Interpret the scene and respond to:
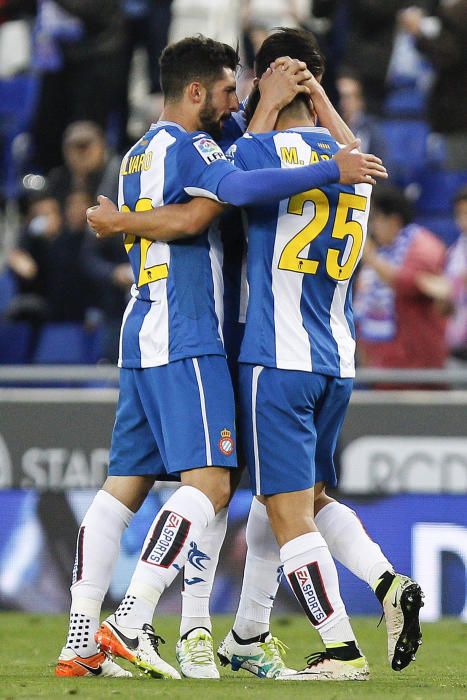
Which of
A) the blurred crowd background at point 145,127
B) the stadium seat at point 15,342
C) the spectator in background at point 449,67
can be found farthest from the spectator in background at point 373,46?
the stadium seat at point 15,342

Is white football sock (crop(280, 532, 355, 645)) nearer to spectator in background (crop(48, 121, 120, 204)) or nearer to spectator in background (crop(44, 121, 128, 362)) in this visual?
spectator in background (crop(44, 121, 128, 362))

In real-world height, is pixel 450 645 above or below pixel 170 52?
below

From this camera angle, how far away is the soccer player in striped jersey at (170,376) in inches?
203

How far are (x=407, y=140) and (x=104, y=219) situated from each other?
298 inches

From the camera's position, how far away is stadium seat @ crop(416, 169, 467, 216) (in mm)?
12038

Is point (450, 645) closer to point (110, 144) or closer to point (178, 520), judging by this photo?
point (178, 520)

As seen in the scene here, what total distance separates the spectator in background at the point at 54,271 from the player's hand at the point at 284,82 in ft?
18.4

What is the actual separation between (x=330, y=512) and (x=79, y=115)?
7996mm

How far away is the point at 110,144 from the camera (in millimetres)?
13273

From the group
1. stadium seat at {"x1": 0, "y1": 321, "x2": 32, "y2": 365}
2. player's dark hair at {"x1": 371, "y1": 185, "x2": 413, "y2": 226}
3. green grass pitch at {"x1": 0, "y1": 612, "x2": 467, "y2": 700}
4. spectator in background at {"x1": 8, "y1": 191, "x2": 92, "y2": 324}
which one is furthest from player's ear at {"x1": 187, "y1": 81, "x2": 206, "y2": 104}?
stadium seat at {"x1": 0, "y1": 321, "x2": 32, "y2": 365}

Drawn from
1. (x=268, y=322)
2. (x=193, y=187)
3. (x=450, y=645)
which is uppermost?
(x=193, y=187)

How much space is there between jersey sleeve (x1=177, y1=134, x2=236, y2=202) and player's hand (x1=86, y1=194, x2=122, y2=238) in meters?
0.34

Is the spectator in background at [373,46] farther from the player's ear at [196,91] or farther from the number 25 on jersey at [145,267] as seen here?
the number 25 on jersey at [145,267]

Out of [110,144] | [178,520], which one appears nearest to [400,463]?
[178,520]
